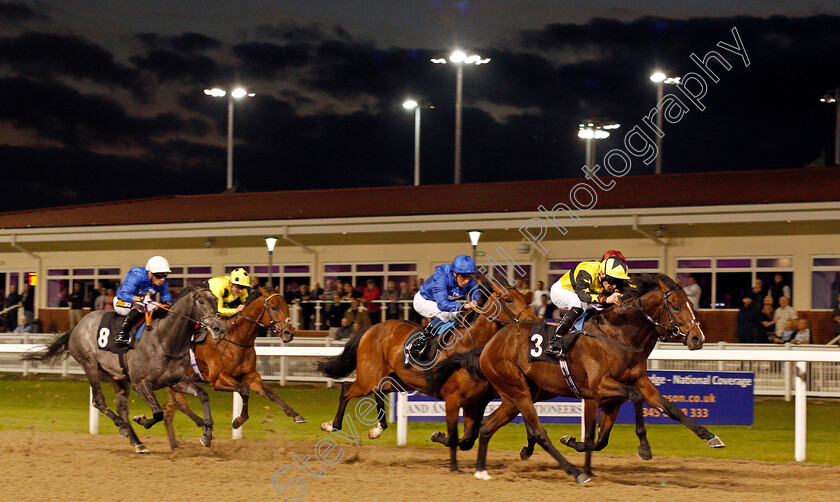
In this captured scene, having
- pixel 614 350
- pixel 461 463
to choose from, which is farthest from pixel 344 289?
pixel 614 350

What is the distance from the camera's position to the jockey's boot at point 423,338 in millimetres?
7336

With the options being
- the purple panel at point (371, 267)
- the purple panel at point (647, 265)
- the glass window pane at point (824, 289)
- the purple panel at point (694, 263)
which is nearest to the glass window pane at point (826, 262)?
the glass window pane at point (824, 289)

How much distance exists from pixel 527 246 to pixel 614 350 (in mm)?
9814

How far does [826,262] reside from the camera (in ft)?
46.2

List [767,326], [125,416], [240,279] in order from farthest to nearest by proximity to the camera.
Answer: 1. [767,326]
2. [240,279]
3. [125,416]

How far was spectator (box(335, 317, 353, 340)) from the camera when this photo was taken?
1343 cm

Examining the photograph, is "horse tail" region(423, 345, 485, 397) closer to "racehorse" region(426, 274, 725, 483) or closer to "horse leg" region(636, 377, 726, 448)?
"racehorse" region(426, 274, 725, 483)

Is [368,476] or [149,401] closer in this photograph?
[368,476]

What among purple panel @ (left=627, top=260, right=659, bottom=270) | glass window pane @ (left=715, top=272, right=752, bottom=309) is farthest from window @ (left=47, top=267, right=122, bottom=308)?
glass window pane @ (left=715, top=272, right=752, bottom=309)

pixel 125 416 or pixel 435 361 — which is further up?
pixel 435 361

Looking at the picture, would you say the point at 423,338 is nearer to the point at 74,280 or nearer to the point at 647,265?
the point at 647,265

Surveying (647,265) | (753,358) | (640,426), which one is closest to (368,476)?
(640,426)

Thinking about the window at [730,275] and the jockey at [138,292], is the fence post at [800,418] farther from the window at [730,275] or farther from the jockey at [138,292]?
the window at [730,275]

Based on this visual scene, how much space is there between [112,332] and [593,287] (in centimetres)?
400
